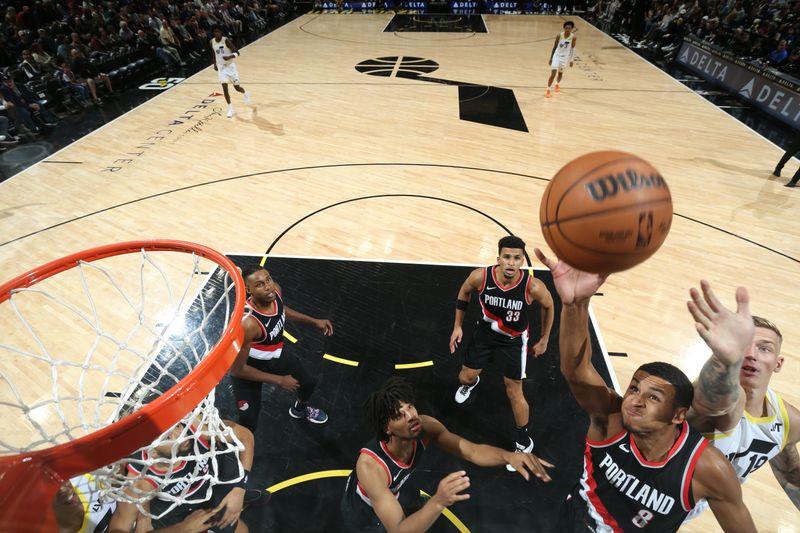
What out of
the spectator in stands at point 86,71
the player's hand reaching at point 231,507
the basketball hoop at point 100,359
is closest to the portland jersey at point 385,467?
the player's hand reaching at point 231,507

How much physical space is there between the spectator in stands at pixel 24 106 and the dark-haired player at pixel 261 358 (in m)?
8.76

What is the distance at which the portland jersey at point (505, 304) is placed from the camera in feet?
9.97

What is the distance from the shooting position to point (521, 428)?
3.05 metres

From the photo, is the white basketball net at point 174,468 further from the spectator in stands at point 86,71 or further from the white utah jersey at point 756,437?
the spectator in stands at point 86,71

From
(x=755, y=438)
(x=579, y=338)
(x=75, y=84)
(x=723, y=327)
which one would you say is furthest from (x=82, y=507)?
(x=75, y=84)

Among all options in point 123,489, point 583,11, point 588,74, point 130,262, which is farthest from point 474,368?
point 583,11

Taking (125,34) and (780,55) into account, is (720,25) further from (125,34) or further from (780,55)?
(125,34)

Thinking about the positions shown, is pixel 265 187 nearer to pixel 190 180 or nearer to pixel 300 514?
pixel 190 180

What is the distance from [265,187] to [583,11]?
2065 centimetres

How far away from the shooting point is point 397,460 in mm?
2137

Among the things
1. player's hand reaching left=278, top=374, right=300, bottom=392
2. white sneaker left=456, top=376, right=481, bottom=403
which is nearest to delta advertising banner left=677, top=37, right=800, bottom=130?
white sneaker left=456, top=376, right=481, bottom=403

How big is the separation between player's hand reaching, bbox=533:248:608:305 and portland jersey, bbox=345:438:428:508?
113cm

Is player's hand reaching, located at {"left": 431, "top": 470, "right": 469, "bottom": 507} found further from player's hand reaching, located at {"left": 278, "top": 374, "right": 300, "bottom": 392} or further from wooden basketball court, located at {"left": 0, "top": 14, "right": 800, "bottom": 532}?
wooden basketball court, located at {"left": 0, "top": 14, "right": 800, "bottom": 532}

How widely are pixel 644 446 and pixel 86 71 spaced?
12.8m
